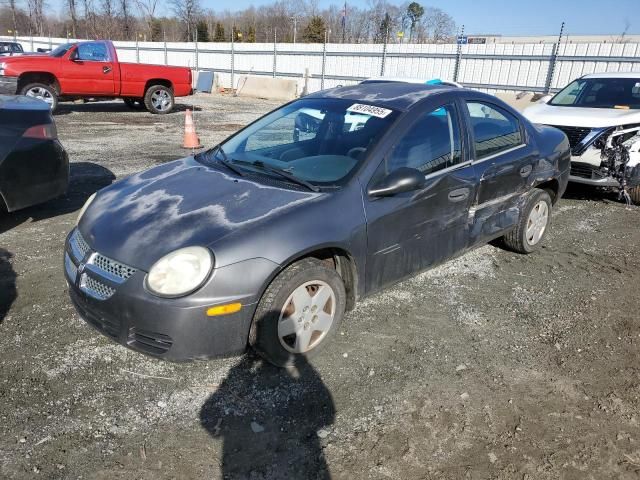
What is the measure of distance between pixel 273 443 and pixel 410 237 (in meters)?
1.68

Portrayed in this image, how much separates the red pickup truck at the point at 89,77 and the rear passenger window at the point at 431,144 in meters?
11.6

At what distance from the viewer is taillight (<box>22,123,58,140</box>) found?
A: 4828mm

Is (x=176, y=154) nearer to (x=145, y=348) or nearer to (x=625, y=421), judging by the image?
(x=145, y=348)

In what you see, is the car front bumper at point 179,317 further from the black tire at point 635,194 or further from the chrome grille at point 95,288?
the black tire at point 635,194

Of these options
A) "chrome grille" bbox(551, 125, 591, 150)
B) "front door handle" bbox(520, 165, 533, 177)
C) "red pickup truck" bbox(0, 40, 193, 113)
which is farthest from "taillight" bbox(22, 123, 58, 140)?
"red pickup truck" bbox(0, 40, 193, 113)

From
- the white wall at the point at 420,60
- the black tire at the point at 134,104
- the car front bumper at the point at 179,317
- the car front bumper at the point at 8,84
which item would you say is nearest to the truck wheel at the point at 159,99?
the black tire at the point at 134,104

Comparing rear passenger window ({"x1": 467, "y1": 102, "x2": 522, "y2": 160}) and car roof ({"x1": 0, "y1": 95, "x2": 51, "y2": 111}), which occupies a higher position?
rear passenger window ({"x1": 467, "y1": 102, "x2": 522, "y2": 160})

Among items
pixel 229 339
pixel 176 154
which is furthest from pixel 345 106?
pixel 176 154

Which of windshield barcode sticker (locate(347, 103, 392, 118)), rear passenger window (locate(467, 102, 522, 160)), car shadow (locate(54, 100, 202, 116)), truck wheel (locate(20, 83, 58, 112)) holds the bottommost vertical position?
car shadow (locate(54, 100, 202, 116))

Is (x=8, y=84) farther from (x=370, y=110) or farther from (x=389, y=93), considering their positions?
(x=370, y=110)

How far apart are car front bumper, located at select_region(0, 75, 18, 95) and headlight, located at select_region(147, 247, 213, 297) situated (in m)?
11.6

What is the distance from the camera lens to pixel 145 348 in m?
2.71

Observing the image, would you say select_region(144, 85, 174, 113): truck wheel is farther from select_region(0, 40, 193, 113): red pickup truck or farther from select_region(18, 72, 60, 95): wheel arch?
select_region(18, 72, 60, 95): wheel arch

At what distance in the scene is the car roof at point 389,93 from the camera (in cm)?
368
